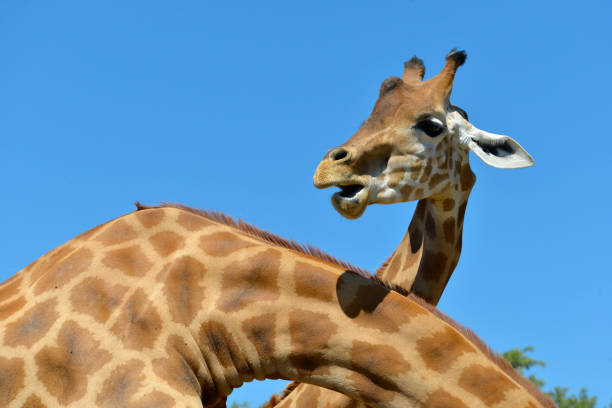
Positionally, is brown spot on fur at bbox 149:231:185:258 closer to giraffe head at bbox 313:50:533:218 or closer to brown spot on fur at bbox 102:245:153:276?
brown spot on fur at bbox 102:245:153:276

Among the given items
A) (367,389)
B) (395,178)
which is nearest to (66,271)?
(367,389)

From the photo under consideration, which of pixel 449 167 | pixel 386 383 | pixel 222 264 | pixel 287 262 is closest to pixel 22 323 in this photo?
pixel 222 264

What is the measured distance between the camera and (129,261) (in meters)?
6.52

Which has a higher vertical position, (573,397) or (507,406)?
(573,397)

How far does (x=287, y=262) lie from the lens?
6422 millimetres

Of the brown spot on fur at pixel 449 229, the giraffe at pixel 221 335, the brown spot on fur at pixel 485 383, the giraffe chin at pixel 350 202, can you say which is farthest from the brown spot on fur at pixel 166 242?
the brown spot on fur at pixel 449 229

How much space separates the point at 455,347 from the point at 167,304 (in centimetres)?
203

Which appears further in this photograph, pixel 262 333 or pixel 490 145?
pixel 490 145

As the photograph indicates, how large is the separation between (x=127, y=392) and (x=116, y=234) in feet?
4.72

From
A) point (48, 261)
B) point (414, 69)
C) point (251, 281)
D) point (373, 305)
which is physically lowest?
point (373, 305)

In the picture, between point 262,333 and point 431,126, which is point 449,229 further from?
point 262,333

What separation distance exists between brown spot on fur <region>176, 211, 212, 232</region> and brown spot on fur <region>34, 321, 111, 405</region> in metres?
1.16

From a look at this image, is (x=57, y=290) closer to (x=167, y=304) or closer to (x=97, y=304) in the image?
(x=97, y=304)

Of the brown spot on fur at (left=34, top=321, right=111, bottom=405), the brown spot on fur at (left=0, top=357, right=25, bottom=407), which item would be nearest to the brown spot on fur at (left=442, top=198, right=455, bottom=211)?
the brown spot on fur at (left=34, top=321, right=111, bottom=405)
